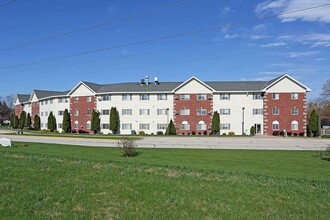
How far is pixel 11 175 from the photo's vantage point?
1017 cm

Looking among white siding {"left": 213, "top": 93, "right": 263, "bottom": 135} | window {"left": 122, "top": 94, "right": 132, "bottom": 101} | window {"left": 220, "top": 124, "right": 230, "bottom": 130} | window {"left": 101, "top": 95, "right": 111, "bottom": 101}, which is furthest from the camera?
window {"left": 101, "top": 95, "right": 111, "bottom": 101}

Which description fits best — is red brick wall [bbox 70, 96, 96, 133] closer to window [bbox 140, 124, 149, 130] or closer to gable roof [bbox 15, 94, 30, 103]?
window [bbox 140, 124, 149, 130]

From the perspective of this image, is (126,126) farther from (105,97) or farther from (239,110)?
(239,110)

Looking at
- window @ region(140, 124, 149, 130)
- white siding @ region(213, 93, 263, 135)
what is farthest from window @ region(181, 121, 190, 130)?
window @ region(140, 124, 149, 130)

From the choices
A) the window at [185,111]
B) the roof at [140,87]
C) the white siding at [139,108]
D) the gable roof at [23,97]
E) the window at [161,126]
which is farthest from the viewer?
the gable roof at [23,97]

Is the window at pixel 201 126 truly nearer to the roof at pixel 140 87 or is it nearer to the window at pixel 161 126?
the window at pixel 161 126

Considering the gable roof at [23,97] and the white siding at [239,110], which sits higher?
the gable roof at [23,97]

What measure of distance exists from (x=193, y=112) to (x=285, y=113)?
50.8ft

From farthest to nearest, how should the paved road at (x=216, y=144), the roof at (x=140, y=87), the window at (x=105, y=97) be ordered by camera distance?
the window at (x=105, y=97), the roof at (x=140, y=87), the paved road at (x=216, y=144)

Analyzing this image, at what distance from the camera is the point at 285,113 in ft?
177

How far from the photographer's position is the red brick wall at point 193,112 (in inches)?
2206

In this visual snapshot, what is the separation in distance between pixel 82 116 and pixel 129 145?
46332 mm

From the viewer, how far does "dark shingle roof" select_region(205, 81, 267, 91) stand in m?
56.0

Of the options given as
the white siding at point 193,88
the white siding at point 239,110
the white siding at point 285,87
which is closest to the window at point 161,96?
the white siding at point 193,88
